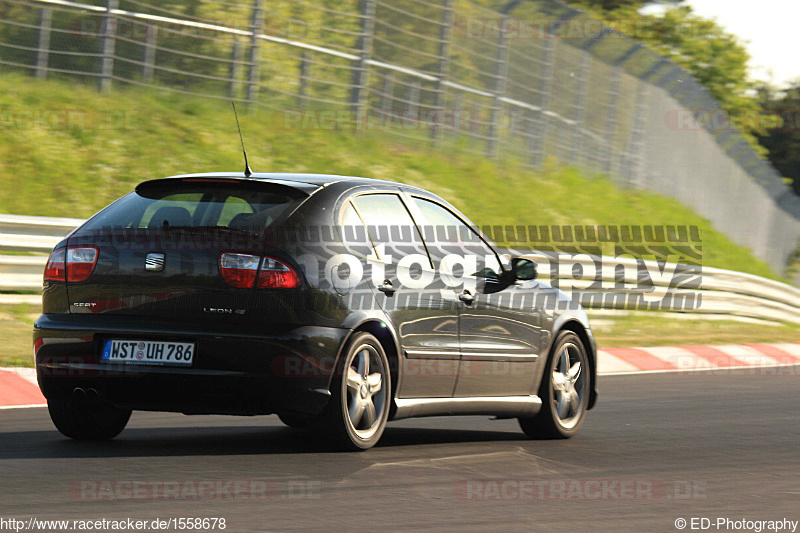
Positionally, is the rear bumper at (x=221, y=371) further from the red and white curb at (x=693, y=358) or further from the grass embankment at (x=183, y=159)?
the red and white curb at (x=693, y=358)

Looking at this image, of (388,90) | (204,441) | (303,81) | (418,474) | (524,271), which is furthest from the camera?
(388,90)

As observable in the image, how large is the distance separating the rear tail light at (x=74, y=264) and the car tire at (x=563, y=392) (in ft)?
10.9

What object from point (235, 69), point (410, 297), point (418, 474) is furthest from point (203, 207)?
point (235, 69)

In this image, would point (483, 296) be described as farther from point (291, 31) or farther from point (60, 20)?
point (291, 31)

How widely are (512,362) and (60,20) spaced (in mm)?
11808

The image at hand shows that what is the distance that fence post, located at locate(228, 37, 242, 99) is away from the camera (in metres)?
20.8

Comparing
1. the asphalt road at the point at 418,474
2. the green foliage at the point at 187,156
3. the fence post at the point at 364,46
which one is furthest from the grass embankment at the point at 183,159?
the asphalt road at the point at 418,474

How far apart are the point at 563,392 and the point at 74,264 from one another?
3.65m

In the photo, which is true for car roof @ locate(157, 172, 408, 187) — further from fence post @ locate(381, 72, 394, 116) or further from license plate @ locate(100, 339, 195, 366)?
fence post @ locate(381, 72, 394, 116)

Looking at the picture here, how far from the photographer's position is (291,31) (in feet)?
71.2

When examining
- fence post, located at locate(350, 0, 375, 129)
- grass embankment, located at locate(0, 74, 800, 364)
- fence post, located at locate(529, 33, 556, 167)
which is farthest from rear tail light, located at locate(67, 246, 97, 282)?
fence post, located at locate(529, 33, 556, 167)

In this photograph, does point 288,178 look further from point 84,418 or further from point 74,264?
point 84,418

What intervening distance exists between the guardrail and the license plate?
635 centimetres

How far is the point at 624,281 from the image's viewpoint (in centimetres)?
1952
